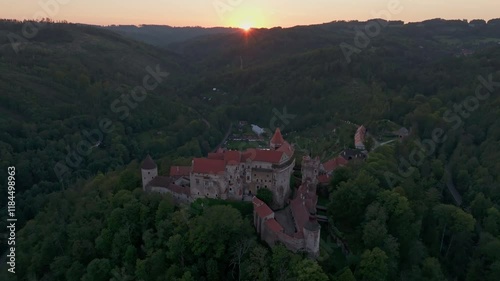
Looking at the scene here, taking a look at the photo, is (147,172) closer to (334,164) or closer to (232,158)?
(232,158)

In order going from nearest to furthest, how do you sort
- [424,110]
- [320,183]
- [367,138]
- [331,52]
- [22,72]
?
1. [320,183]
2. [367,138]
3. [424,110]
4. [22,72]
5. [331,52]

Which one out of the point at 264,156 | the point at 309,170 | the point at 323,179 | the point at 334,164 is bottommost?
the point at 323,179

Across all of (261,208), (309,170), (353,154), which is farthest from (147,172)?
(353,154)

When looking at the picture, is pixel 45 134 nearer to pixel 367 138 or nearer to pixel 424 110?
pixel 367 138

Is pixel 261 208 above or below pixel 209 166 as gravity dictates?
below

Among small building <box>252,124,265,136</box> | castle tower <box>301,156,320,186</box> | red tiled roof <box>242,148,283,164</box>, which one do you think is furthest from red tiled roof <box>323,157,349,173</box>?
small building <box>252,124,265,136</box>

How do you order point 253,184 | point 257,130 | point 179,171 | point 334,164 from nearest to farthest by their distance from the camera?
1. point 253,184
2. point 179,171
3. point 334,164
4. point 257,130

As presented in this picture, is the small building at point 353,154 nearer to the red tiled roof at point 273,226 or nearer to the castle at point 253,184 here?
the castle at point 253,184

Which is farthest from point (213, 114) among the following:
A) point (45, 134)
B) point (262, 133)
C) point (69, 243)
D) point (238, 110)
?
point (69, 243)
